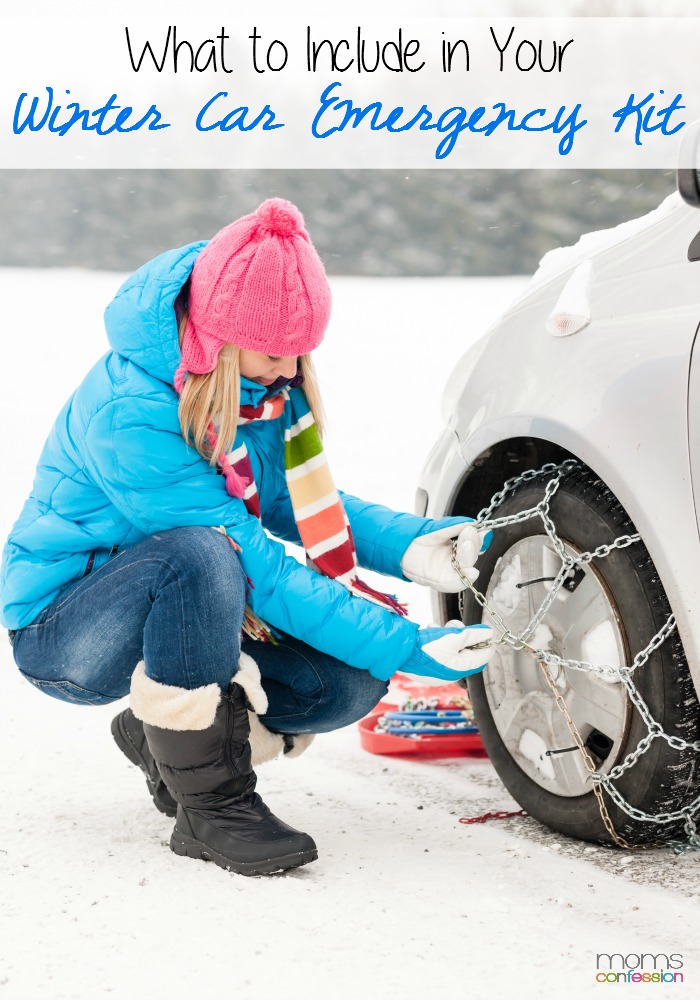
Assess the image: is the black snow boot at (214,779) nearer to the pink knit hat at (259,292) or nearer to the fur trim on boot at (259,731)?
the fur trim on boot at (259,731)

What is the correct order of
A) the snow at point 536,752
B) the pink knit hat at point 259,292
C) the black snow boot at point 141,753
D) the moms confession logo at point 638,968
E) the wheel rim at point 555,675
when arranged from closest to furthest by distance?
the moms confession logo at point 638,968 → the pink knit hat at point 259,292 → the wheel rim at point 555,675 → the snow at point 536,752 → the black snow boot at point 141,753

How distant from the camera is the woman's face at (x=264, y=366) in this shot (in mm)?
2273

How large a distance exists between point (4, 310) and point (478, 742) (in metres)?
12.0

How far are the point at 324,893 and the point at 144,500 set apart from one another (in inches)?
32.5

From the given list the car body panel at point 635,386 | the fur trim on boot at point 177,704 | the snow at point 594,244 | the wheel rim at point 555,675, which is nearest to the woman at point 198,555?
the fur trim on boot at point 177,704

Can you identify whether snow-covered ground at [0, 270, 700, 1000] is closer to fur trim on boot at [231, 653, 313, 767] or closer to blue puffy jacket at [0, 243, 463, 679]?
fur trim on boot at [231, 653, 313, 767]

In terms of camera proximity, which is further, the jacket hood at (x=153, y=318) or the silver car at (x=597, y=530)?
the jacket hood at (x=153, y=318)

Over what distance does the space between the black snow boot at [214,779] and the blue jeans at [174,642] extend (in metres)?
0.04

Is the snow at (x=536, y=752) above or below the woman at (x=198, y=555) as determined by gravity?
below

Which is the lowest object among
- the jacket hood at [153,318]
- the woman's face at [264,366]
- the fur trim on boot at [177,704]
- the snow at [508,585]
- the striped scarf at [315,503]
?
the fur trim on boot at [177,704]

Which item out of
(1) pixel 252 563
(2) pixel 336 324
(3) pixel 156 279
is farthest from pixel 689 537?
(2) pixel 336 324

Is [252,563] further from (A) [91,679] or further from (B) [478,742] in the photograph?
(B) [478,742]

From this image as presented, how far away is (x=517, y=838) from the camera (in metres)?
2.48

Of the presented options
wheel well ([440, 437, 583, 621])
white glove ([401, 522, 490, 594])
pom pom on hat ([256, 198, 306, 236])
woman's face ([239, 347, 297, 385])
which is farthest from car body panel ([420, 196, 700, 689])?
pom pom on hat ([256, 198, 306, 236])
